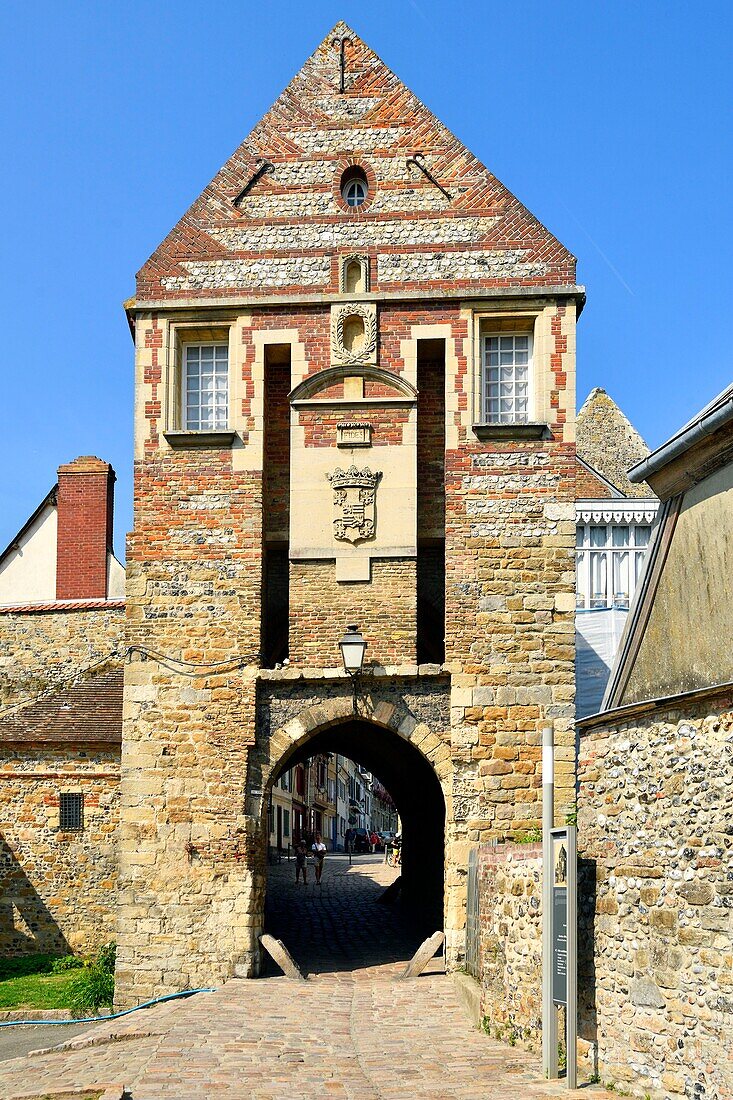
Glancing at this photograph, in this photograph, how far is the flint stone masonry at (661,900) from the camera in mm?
6707

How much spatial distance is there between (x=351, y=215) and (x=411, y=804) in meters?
10.6

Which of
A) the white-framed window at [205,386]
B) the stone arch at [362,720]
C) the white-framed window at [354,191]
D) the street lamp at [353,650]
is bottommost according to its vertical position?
the stone arch at [362,720]

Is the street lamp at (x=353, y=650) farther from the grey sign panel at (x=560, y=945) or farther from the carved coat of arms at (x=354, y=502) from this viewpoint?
the grey sign panel at (x=560, y=945)

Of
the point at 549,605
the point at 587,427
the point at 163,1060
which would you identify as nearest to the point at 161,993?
the point at 163,1060

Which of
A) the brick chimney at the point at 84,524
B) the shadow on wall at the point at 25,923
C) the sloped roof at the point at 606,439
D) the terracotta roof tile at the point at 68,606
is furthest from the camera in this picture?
the sloped roof at the point at 606,439

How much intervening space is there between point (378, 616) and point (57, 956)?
6839 millimetres

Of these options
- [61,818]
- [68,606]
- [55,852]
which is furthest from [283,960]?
[68,606]

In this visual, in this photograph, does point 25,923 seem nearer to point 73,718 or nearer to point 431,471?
point 73,718

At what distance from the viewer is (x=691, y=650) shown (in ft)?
26.1

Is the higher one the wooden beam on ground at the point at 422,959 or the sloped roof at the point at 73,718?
the sloped roof at the point at 73,718

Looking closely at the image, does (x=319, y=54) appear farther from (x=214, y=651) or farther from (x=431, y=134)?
(x=214, y=651)

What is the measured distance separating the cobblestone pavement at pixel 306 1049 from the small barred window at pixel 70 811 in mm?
3913

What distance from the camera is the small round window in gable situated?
15.4 meters

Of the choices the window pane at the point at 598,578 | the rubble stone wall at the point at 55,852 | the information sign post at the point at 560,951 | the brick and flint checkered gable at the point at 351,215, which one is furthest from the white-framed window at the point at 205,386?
the information sign post at the point at 560,951
